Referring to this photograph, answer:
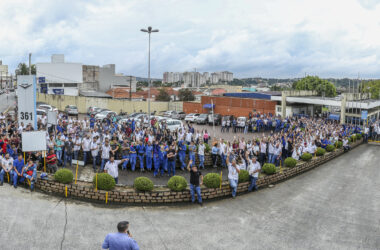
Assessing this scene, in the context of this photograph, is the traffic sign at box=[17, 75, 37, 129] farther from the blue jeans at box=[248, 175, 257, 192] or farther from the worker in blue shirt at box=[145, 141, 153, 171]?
the blue jeans at box=[248, 175, 257, 192]

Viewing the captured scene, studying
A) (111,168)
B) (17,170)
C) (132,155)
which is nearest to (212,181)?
(111,168)

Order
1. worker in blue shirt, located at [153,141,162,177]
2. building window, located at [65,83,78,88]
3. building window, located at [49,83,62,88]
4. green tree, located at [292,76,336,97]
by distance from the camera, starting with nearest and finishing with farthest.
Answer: worker in blue shirt, located at [153,141,162,177], building window, located at [49,83,62,88], building window, located at [65,83,78,88], green tree, located at [292,76,336,97]

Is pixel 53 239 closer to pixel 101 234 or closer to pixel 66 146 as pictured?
pixel 101 234

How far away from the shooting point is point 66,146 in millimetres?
13859

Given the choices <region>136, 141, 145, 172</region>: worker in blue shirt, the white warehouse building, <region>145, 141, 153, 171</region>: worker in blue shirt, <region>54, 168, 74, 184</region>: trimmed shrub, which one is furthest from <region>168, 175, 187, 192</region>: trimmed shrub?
the white warehouse building

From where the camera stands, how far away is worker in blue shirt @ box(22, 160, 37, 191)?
10.6 metres

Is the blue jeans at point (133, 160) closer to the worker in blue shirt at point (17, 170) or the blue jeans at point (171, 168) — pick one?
the blue jeans at point (171, 168)

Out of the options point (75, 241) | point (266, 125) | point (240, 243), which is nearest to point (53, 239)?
point (75, 241)

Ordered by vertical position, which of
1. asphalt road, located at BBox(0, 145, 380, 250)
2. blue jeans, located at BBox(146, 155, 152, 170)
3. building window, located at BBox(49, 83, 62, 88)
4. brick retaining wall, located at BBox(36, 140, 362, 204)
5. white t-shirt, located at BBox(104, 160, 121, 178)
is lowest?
asphalt road, located at BBox(0, 145, 380, 250)

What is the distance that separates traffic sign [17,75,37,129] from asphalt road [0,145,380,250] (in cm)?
328

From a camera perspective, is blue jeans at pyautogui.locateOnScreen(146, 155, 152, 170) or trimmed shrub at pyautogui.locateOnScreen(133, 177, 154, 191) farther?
blue jeans at pyautogui.locateOnScreen(146, 155, 152, 170)

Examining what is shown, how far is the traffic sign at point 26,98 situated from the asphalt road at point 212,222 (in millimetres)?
3284

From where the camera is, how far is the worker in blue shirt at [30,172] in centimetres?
1063

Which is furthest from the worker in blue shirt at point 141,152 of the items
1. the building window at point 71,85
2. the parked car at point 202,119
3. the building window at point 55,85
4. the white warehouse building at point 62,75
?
the building window at point 71,85
